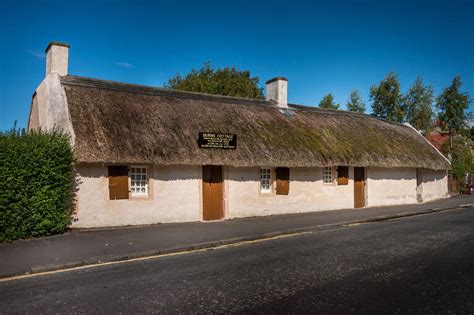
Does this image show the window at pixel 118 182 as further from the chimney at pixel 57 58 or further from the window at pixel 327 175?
the window at pixel 327 175

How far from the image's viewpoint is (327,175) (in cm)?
1938

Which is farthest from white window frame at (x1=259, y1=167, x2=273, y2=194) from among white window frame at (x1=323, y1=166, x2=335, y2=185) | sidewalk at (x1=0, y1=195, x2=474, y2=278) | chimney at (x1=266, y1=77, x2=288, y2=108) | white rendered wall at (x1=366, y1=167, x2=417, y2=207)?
white rendered wall at (x1=366, y1=167, x2=417, y2=207)

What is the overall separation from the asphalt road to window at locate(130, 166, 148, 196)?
17.7 feet

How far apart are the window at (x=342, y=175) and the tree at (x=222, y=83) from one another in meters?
20.0

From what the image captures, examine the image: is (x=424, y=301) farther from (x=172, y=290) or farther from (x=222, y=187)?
(x=222, y=187)

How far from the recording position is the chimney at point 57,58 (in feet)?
48.7

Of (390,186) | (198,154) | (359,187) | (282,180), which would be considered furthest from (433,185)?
(198,154)

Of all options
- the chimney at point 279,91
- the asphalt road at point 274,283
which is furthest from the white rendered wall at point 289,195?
the asphalt road at point 274,283

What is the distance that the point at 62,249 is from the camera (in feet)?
30.8

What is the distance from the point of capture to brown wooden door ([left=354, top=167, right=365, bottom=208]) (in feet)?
67.2

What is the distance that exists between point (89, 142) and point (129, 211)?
2711mm

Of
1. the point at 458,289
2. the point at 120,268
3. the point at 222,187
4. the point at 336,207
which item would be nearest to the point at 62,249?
the point at 120,268

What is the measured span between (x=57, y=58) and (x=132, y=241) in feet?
27.7

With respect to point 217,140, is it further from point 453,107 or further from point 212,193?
point 453,107
